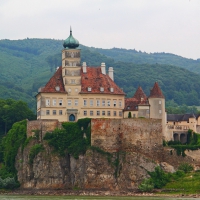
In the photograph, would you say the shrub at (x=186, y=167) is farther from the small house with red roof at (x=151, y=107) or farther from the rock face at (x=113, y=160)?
the small house with red roof at (x=151, y=107)

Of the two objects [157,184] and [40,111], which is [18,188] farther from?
[157,184]

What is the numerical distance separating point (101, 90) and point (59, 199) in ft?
72.9

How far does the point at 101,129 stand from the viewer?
102 meters

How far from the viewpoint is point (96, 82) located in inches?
4313

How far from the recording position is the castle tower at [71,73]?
108062 mm

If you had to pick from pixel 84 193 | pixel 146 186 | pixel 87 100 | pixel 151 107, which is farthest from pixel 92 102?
pixel 146 186

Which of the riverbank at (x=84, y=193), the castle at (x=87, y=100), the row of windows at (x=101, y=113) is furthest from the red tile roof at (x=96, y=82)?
the riverbank at (x=84, y=193)

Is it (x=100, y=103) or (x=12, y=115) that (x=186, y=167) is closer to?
(x=100, y=103)

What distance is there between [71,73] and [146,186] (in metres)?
20.0

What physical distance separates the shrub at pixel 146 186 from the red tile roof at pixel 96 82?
51.4 ft

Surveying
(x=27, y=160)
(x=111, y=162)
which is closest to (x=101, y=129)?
(x=111, y=162)

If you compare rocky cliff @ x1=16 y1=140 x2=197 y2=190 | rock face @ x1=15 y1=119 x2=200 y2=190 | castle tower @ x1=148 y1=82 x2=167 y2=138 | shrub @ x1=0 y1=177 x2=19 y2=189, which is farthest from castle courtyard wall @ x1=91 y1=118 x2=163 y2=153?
shrub @ x1=0 y1=177 x2=19 y2=189

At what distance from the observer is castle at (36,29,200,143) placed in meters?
107

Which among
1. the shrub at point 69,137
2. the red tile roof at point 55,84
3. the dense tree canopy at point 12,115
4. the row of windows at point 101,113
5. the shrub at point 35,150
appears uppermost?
the red tile roof at point 55,84
